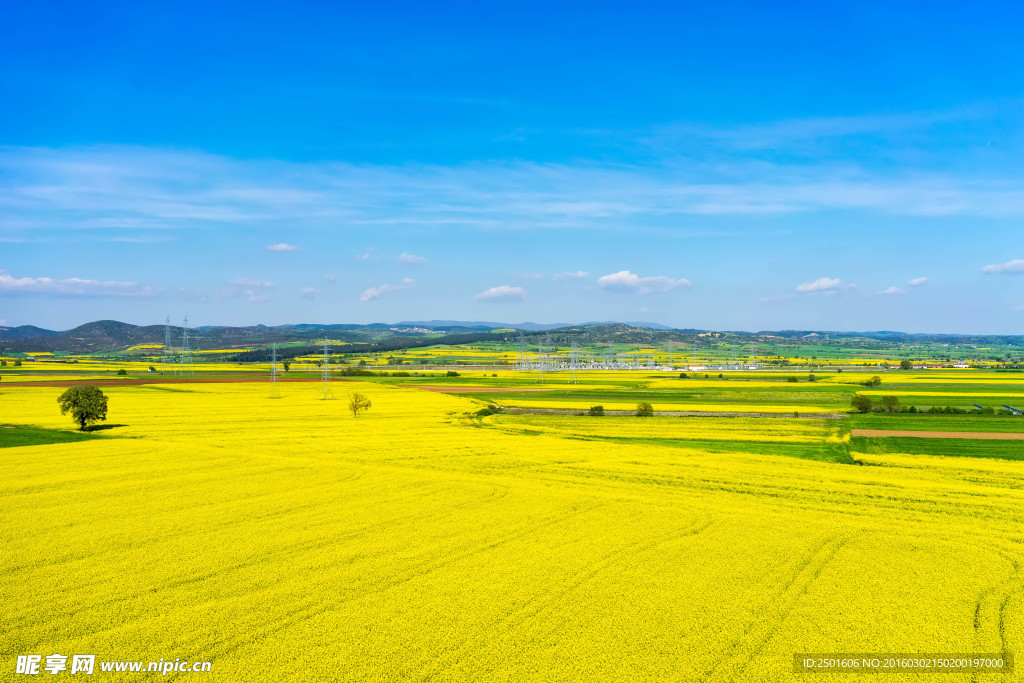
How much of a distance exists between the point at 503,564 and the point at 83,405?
57.2m

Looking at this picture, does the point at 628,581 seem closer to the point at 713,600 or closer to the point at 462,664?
the point at 713,600

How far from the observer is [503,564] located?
931 inches

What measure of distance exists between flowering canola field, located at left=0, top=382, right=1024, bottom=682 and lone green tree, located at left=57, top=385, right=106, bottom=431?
15.5 metres

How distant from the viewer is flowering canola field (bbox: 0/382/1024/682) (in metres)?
17.1

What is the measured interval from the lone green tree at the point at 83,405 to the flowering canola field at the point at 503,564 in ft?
50.8

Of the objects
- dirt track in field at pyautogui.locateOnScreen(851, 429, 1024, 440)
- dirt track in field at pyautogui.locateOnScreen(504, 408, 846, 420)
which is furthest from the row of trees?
dirt track in field at pyautogui.locateOnScreen(851, 429, 1024, 440)

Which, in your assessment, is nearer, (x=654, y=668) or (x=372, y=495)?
(x=654, y=668)

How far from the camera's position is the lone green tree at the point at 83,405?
61875 mm

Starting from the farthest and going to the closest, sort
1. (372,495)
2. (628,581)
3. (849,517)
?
1. (372,495)
2. (849,517)
3. (628,581)

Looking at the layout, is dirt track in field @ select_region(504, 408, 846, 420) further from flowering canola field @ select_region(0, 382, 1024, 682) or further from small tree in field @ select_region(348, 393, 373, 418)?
flowering canola field @ select_region(0, 382, 1024, 682)

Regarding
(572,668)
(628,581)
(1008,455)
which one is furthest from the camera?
(1008,455)

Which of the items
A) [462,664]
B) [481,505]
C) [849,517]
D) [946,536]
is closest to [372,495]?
[481,505]

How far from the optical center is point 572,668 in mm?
16047

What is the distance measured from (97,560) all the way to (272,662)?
1207 centimetres
